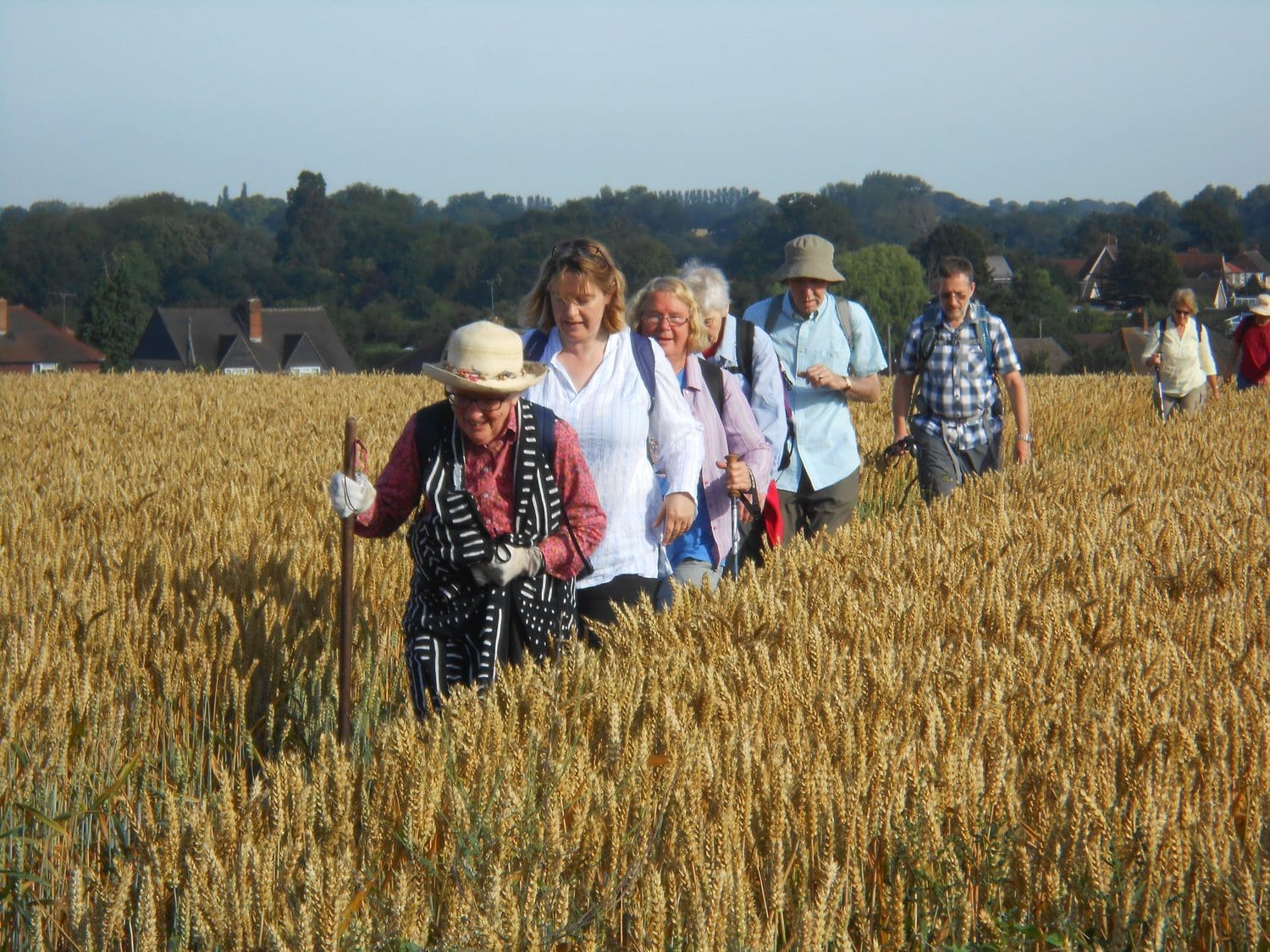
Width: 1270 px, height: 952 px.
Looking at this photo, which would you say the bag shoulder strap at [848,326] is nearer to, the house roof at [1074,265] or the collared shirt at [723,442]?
the collared shirt at [723,442]

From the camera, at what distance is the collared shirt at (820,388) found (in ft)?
21.2

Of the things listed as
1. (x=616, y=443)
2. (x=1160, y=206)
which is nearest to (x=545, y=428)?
(x=616, y=443)

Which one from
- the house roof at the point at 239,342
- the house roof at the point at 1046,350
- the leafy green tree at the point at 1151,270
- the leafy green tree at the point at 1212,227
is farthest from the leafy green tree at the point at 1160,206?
the house roof at the point at 239,342

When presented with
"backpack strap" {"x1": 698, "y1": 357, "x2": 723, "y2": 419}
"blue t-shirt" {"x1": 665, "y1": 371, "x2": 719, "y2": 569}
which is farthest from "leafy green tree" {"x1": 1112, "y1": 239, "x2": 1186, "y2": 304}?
"blue t-shirt" {"x1": 665, "y1": 371, "x2": 719, "y2": 569}

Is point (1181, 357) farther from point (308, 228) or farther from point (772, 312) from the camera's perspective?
point (308, 228)

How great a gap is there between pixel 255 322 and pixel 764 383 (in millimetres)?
64304

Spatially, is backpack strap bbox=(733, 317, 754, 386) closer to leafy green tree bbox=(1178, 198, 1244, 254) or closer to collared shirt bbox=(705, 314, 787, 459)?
collared shirt bbox=(705, 314, 787, 459)

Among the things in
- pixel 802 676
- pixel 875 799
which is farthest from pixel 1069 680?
pixel 875 799

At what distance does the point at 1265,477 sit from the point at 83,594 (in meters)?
4.87

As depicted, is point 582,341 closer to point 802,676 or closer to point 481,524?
point 481,524

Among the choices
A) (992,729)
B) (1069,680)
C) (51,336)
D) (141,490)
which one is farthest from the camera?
(51,336)

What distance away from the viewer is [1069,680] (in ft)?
10.3

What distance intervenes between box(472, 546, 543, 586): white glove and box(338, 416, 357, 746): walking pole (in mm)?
361

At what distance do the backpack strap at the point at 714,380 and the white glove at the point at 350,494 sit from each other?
1.90m
